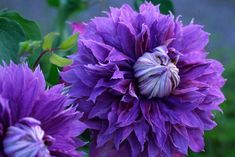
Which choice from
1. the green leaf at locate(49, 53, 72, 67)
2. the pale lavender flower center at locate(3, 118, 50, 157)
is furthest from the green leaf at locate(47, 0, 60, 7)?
the pale lavender flower center at locate(3, 118, 50, 157)

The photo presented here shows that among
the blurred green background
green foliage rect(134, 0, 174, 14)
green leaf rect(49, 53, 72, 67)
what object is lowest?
the blurred green background

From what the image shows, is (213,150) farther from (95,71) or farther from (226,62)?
(95,71)

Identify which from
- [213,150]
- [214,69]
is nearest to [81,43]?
[214,69]

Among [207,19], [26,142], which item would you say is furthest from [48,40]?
[207,19]

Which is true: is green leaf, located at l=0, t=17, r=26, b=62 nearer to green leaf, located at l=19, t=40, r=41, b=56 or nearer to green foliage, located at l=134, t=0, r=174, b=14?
green leaf, located at l=19, t=40, r=41, b=56

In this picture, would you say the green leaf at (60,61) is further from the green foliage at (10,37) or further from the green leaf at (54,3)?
the green leaf at (54,3)

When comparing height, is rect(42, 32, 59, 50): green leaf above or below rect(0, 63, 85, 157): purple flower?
above

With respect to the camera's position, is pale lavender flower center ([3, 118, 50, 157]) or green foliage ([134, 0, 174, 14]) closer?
pale lavender flower center ([3, 118, 50, 157])
